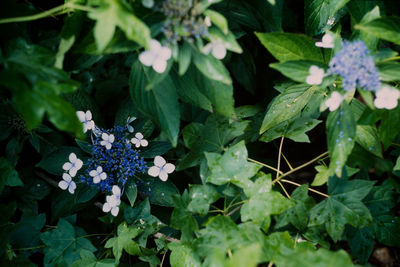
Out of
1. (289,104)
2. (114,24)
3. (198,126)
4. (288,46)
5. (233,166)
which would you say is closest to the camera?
(114,24)

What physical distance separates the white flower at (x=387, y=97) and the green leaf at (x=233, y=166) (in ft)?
1.76

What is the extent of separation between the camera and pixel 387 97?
3.80ft

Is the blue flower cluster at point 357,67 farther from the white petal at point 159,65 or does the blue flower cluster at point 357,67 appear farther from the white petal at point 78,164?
the white petal at point 78,164

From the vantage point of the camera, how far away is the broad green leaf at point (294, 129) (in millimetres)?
1597

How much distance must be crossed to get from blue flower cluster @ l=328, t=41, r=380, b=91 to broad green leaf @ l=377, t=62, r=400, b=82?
27 millimetres

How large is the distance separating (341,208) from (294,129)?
1.38 feet

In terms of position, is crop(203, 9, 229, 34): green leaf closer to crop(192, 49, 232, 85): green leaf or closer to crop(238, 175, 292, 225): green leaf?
crop(192, 49, 232, 85): green leaf

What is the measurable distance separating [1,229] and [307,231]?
1583 millimetres

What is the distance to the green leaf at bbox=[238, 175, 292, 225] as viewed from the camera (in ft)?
4.52

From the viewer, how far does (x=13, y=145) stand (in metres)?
1.89

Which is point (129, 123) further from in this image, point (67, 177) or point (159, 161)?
point (67, 177)

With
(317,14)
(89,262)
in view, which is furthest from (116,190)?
(317,14)

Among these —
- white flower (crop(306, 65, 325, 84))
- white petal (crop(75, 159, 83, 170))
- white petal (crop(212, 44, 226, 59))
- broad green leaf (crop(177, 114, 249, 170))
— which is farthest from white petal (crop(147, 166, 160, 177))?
white flower (crop(306, 65, 325, 84))

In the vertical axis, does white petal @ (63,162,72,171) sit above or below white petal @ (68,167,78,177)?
above
